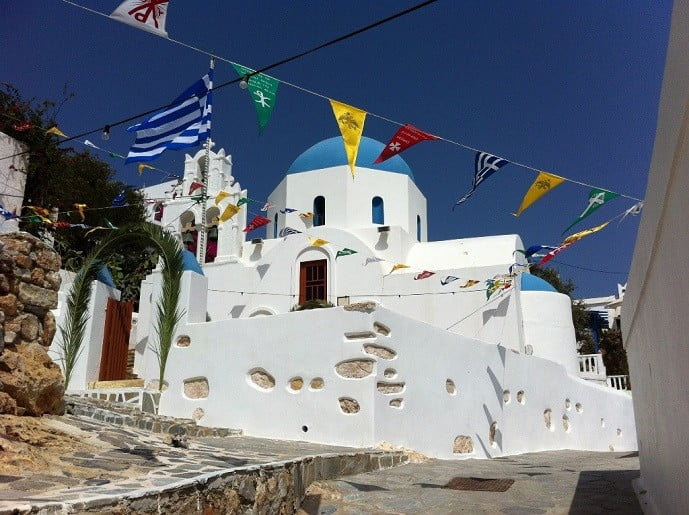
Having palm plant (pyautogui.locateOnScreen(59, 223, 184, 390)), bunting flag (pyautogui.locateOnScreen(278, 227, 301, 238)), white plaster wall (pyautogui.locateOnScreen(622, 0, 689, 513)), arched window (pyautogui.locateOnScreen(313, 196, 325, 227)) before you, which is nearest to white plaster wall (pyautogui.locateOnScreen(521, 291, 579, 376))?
arched window (pyautogui.locateOnScreen(313, 196, 325, 227))

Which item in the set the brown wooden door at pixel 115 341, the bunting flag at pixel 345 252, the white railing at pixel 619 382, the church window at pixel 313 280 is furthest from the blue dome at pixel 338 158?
the white railing at pixel 619 382

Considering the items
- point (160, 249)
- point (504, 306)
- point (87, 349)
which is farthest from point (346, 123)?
point (504, 306)

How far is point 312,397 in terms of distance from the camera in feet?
28.7

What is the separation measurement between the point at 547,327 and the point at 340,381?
9649 mm

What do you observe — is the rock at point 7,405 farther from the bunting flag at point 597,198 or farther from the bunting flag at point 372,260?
the bunting flag at point 372,260

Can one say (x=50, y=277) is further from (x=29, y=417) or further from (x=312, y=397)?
(x=312, y=397)

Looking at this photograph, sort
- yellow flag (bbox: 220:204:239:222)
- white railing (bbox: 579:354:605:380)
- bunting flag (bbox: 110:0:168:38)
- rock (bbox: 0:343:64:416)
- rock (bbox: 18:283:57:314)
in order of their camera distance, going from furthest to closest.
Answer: white railing (bbox: 579:354:605:380), yellow flag (bbox: 220:204:239:222), bunting flag (bbox: 110:0:168:38), rock (bbox: 18:283:57:314), rock (bbox: 0:343:64:416)

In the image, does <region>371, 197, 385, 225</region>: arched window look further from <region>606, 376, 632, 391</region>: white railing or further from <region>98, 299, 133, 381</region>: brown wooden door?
<region>606, 376, 632, 391</region>: white railing

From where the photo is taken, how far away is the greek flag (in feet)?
28.3

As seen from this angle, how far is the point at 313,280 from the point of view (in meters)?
16.8

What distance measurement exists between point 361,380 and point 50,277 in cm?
438

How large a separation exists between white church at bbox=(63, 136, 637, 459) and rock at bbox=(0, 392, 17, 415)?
4509 mm

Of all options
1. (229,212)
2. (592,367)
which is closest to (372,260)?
(229,212)

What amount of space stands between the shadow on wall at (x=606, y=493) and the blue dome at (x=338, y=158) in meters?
12.5
